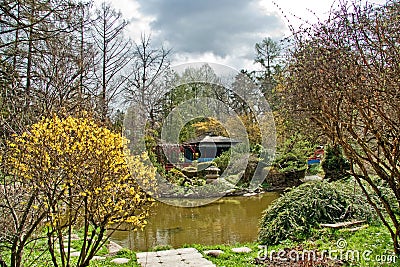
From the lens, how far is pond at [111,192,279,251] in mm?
6473

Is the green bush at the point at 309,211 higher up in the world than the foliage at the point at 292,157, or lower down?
lower down

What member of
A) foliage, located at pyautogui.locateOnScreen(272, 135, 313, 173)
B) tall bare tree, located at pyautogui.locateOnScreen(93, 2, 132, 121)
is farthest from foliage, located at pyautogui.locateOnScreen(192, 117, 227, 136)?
tall bare tree, located at pyautogui.locateOnScreen(93, 2, 132, 121)

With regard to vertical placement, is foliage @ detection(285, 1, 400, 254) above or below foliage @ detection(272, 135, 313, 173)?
above

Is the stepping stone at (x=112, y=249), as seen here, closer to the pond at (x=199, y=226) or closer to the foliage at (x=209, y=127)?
the pond at (x=199, y=226)

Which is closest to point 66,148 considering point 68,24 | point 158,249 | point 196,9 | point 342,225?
point 68,24

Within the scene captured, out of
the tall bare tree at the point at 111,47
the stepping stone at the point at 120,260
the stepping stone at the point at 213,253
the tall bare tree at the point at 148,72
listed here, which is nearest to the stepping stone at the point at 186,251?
the stepping stone at the point at 213,253

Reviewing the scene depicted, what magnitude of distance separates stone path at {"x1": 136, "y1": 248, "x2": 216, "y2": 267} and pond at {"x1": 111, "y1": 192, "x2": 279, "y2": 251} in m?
0.61

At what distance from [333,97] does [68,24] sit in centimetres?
309

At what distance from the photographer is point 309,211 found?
5734 mm

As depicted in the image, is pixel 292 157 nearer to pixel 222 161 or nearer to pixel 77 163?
pixel 222 161

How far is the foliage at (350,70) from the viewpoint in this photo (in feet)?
9.78

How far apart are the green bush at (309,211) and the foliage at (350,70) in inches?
75.2

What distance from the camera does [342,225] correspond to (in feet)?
17.7

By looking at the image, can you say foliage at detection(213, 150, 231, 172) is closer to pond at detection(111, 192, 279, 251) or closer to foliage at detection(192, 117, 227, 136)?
foliage at detection(192, 117, 227, 136)
